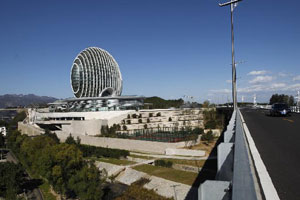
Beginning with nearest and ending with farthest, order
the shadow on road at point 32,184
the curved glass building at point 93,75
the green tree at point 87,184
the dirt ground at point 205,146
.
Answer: the green tree at point 87,184 < the shadow on road at point 32,184 < the dirt ground at point 205,146 < the curved glass building at point 93,75

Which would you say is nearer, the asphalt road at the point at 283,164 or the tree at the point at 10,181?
the asphalt road at the point at 283,164

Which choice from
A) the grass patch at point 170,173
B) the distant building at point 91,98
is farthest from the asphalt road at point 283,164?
the distant building at point 91,98

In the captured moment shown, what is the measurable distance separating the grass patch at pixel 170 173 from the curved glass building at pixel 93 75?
3816 cm

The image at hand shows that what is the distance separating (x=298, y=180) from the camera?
13.1 feet

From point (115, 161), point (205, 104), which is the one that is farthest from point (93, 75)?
point (115, 161)

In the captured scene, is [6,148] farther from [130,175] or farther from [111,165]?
[130,175]

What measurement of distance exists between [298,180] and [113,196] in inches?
760

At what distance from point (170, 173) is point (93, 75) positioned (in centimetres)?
4311

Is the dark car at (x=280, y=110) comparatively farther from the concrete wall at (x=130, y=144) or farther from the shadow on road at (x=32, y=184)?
the shadow on road at (x=32, y=184)

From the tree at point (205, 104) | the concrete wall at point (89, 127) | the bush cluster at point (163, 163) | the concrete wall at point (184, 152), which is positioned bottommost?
the bush cluster at point (163, 163)

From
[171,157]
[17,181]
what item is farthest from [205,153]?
[17,181]

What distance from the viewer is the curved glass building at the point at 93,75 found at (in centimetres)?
6091

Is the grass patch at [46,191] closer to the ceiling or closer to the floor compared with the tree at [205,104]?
closer to the floor

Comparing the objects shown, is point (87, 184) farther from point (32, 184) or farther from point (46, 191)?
point (32, 184)
